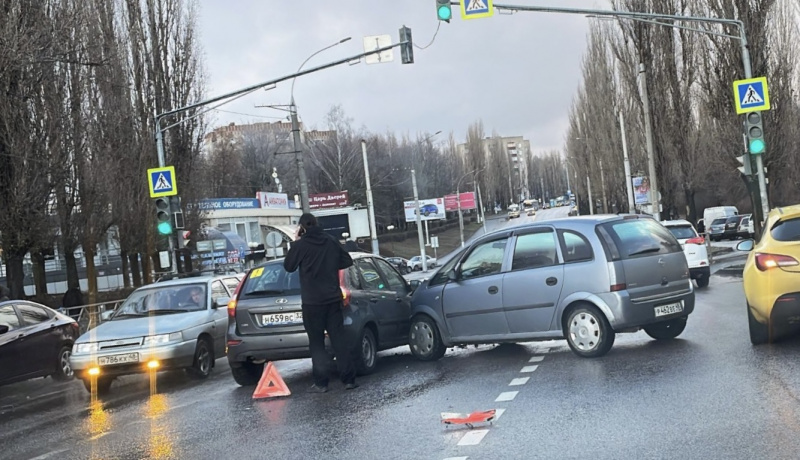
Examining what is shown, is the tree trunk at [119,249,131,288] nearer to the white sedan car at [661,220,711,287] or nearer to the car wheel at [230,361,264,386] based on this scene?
the white sedan car at [661,220,711,287]

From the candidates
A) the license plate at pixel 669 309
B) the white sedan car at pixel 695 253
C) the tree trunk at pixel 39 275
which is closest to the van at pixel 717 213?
the white sedan car at pixel 695 253

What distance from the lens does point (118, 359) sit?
11148mm

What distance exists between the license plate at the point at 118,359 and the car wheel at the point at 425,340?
3608 mm

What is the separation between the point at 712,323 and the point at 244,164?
95095mm

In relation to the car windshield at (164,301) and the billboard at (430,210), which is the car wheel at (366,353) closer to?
the car windshield at (164,301)

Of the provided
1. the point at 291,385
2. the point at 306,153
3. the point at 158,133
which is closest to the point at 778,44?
the point at 158,133

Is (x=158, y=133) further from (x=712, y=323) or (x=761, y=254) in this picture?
(x=761, y=254)

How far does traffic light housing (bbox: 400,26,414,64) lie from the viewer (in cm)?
1962

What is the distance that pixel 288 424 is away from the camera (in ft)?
25.0

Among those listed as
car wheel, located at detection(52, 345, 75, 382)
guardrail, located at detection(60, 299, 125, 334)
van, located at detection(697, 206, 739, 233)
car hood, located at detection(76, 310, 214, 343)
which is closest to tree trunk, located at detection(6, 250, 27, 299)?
guardrail, located at detection(60, 299, 125, 334)

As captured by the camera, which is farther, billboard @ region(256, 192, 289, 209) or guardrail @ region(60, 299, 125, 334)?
billboard @ region(256, 192, 289, 209)

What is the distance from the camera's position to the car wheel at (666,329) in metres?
10.7

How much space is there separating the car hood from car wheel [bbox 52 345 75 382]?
1809mm

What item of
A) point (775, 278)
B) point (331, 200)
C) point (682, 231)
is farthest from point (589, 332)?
point (331, 200)
